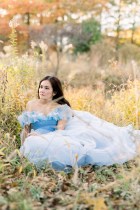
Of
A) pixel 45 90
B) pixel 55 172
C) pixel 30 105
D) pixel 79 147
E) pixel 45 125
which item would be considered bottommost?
pixel 55 172

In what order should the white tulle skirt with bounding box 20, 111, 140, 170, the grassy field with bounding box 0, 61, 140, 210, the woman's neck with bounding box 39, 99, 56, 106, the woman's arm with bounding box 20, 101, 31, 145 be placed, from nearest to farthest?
the grassy field with bounding box 0, 61, 140, 210
the white tulle skirt with bounding box 20, 111, 140, 170
the woman's arm with bounding box 20, 101, 31, 145
the woman's neck with bounding box 39, 99, 56, 106

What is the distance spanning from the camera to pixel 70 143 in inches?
201

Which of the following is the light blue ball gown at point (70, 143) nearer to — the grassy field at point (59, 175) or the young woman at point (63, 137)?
the young woman at point (63, 137)

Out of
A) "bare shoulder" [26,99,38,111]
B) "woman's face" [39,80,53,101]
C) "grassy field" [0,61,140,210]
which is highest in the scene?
"woman's face" [39,80,53,101]

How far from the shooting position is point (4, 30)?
1661 cm

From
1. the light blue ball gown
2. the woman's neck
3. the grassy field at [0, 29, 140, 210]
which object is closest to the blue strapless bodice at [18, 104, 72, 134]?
the light blue ball gown

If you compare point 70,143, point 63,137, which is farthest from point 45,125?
point 70,143

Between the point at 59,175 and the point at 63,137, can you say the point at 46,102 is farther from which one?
the point at 59,175

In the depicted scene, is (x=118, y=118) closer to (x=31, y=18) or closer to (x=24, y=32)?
(x=24, y=32)

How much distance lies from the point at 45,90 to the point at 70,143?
3.06 ft

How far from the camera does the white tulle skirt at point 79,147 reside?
5000 mm

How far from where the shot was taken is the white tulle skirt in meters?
5.00

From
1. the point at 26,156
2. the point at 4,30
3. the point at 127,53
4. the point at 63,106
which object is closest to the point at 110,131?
the point at 63,106

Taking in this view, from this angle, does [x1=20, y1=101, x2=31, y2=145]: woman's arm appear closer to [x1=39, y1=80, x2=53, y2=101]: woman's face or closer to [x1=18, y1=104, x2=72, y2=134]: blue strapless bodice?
[x1=18, y1=104, x2=72, y2=134]: blue strapless bodice
